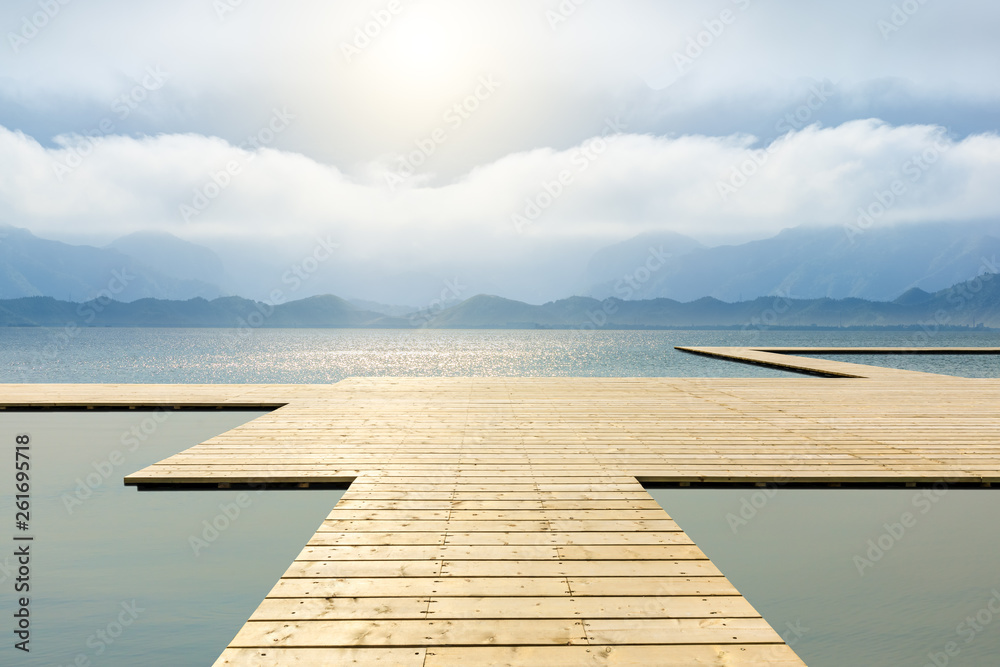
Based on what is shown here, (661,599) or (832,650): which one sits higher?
(661,599)

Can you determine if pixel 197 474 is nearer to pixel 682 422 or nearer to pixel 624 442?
pixel 624 442

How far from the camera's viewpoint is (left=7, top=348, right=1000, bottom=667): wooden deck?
8.53 feet

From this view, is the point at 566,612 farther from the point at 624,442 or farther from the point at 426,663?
the point at 624,442

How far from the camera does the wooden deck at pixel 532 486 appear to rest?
8.53 feet

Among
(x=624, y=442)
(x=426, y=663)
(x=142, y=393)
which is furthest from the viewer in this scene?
(x=142, y=393)

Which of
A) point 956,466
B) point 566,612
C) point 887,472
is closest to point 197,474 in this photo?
point 566,612

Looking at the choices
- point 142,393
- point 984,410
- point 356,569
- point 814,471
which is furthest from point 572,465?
point 142,393

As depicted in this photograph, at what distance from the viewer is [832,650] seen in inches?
165

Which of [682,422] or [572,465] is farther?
[682,422]

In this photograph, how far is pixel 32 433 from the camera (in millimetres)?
10180

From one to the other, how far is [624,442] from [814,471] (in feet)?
6.15

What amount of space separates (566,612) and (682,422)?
210 inches

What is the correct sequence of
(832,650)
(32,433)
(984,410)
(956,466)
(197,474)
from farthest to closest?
(32,433), (984,410), (956,466), (197,474), (832,650)

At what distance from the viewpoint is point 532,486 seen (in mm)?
4820
